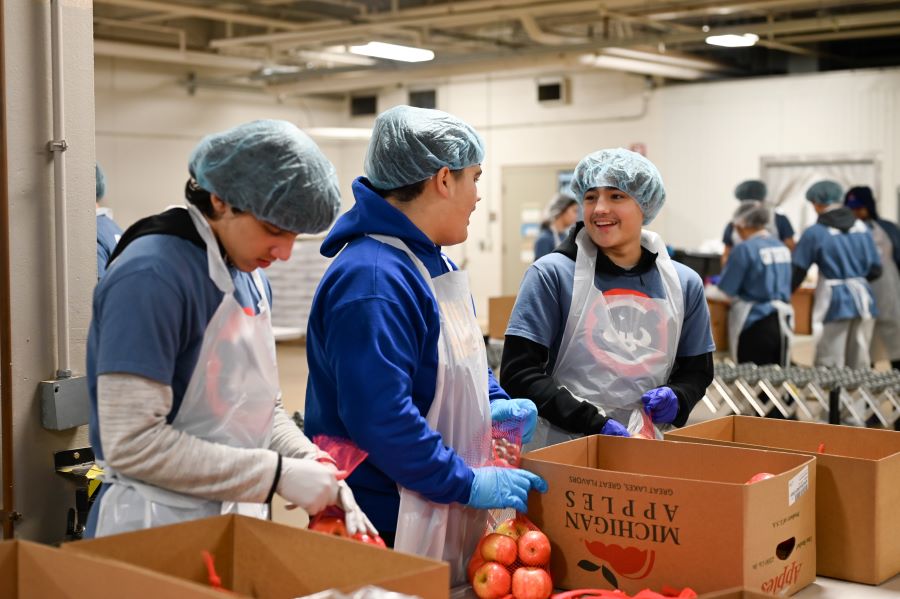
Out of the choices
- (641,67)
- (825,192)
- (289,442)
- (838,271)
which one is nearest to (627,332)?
(289,442)

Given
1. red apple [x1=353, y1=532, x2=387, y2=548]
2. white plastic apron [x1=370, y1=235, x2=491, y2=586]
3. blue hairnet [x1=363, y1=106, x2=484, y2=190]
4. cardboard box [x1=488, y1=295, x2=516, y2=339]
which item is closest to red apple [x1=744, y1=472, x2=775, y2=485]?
white plastic apron [x1=370, y1=235, x2=491, y2=586]

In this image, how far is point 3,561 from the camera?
4.87 ft

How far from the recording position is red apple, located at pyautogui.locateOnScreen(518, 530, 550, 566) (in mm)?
1907

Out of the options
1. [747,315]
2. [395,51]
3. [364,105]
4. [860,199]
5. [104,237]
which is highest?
[364,105]

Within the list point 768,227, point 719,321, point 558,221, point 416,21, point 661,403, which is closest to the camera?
point 661,403

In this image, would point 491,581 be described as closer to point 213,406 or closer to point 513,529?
point 513,529

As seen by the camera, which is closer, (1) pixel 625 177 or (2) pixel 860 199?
(1) pixel 625 177

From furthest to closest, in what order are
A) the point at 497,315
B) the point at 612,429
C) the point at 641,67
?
the point at 641,67 < the point at 497,315 < the point at 612,429

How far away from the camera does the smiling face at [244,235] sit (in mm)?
1660

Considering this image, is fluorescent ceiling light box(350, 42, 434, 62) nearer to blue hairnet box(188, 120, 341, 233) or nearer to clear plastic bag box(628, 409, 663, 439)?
clear plastic bag box(628, 409, 663, 439)

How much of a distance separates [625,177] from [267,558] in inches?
57.6

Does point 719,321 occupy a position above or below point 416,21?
below

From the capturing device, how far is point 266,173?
162cm

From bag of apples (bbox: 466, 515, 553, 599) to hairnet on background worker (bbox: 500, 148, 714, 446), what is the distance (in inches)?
21.4
